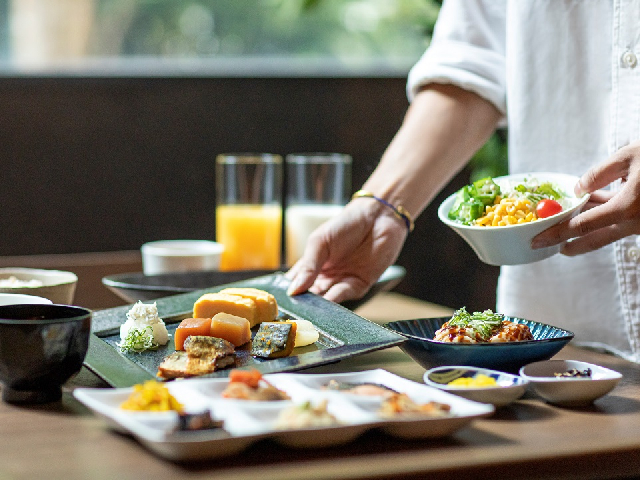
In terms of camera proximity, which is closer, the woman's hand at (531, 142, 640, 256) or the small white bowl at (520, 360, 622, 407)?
the small white bowl at (520, 360, 622, 407)

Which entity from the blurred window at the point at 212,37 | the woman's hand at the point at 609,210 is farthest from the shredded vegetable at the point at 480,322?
the blurred window at the point at 212,37

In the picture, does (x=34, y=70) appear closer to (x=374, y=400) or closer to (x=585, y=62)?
(x=585, y=62)

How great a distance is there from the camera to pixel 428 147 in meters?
1.91

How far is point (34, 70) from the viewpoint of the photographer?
128 inches

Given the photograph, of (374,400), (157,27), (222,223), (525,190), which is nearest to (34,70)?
(157,27)

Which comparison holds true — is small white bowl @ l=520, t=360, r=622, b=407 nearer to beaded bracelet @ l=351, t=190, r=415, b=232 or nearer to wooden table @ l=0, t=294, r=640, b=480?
wooden table @ l=0, t=294, r=640, b=480

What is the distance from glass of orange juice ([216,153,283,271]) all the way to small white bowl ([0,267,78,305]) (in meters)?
0.90

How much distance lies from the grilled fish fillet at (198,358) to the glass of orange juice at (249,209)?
129 cm

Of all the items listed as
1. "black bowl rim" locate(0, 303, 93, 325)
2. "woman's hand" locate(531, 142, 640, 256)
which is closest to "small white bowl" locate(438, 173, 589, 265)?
"woman's hand" locate(531, 142, 640, 256)

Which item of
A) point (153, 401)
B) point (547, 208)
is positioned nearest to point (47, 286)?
point (153, 401)

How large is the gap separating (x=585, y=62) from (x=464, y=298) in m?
2.30

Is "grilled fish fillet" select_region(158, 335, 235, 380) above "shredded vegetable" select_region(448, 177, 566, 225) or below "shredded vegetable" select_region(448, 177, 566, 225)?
below

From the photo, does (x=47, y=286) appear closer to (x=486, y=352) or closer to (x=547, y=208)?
(x=486, y=352)

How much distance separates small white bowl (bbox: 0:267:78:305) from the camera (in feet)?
4.79
